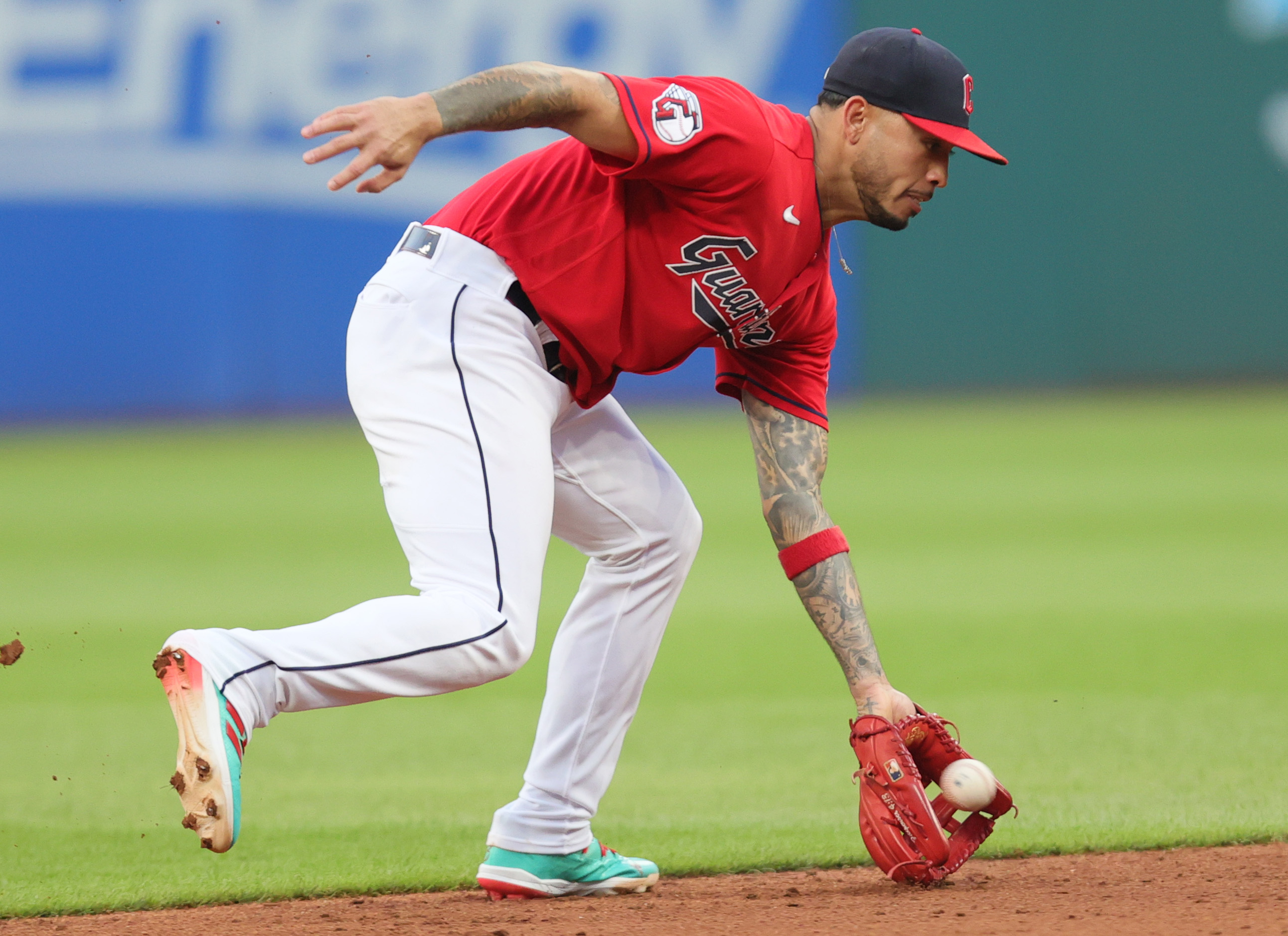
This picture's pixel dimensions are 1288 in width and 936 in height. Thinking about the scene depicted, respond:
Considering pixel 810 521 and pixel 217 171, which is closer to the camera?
pixel 810 521

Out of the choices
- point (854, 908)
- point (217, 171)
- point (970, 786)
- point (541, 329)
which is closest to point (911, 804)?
point (970, 786)

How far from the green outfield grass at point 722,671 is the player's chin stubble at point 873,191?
156 cm

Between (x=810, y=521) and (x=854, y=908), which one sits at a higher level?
(x=810, y=521)

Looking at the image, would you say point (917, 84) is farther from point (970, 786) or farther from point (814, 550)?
point (970, 786)

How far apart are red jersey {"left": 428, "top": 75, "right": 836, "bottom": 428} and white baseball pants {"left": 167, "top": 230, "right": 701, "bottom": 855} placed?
0.31 feet

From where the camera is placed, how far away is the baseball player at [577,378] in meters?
2.93

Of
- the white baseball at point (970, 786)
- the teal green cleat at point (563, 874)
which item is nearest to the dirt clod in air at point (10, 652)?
the teal green cleat at point (563, 874)

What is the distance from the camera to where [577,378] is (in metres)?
3.51

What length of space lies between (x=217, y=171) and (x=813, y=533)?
12668 mm

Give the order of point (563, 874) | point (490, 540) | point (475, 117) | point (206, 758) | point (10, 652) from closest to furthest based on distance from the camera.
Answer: point (206, 758) < point (475, 117) < point (490, 540) < point (10, 652) < point (563, 874)

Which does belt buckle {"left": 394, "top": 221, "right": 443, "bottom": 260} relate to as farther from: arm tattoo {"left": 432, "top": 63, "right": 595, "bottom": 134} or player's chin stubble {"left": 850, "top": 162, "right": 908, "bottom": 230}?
player's chin stubble {"left": 850, "top": 162, "right": 908, "bottom": 230}

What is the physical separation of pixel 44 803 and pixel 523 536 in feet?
7.66

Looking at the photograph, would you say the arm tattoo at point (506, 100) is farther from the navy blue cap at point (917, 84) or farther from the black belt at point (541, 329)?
the navy blue cap at point (917, 84)

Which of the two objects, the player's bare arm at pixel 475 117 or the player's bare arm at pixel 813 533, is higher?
the player's bare arm at pixel 475 117
